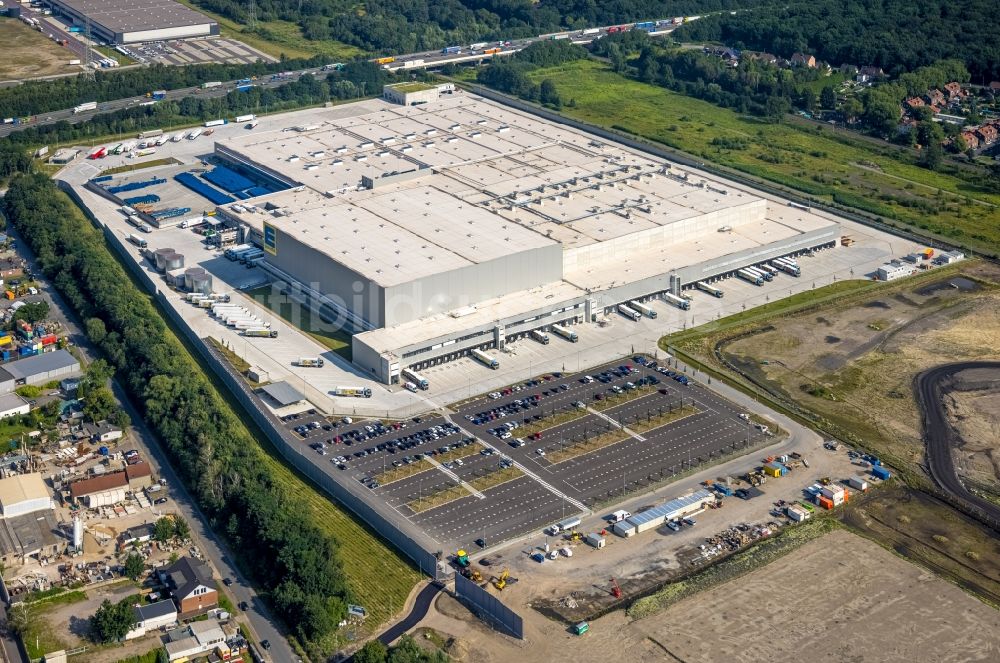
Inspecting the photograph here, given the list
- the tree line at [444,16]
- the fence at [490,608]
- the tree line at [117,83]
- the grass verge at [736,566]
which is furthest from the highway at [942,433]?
the tree line at [444,16]

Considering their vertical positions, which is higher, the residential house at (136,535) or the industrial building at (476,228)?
the industrial building at (476,228)

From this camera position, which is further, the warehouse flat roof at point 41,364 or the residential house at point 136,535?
the warehouse flat roof at point 41,364

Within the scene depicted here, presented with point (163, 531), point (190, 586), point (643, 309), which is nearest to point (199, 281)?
point (163, 531)

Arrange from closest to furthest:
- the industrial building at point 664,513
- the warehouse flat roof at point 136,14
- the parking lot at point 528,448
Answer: the industrial building at point 664,513 → the parking lot at point 528,448 → the warehouse flat roof at point 136,14

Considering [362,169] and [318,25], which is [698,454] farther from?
[318,25]

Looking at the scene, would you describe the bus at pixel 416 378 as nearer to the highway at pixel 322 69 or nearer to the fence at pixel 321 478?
the fence at pixel 321 478

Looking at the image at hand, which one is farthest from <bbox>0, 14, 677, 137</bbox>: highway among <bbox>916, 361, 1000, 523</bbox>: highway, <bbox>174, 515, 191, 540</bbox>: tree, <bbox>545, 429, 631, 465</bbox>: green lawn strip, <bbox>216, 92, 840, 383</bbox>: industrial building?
<bbox>916, 361, 1000, 523</bbox>: highway

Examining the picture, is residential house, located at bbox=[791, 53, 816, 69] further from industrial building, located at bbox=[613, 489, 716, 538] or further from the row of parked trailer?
industrial building, located at bbox=[613, 489, 716, 538]

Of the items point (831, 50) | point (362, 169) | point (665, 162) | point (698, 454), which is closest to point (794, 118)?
point (831, 50)
